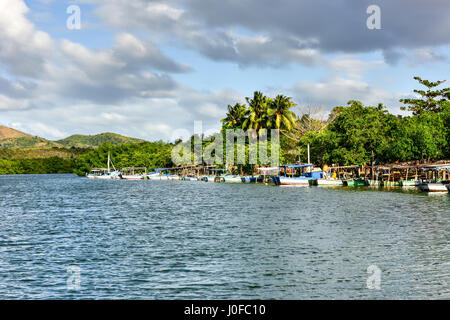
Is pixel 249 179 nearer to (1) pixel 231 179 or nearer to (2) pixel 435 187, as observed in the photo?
(1) pixel 231 179

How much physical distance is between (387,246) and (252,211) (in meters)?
21.8

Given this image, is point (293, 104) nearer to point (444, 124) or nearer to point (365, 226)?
point (444, 124)

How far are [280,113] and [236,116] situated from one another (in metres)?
17.3

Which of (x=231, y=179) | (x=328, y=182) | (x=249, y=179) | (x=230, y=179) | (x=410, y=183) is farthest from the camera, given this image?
(x=230, y=179)

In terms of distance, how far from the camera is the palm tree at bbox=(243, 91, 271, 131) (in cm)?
12556

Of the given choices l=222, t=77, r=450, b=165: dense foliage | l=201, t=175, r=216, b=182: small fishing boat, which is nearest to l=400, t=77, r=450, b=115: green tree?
l=222, t=77, r=450, b=165: dense foliage

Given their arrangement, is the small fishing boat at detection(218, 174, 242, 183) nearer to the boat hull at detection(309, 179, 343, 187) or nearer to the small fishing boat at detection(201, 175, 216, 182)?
the small fishing boat at detection(201, 175, 216, 182)

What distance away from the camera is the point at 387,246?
2620 cm

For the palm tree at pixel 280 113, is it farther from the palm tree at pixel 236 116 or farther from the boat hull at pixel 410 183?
the boat hull at pixel 410 183

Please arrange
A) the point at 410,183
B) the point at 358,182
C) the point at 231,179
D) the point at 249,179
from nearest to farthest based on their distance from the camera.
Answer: the point at 410,183 < the point at 358,182 < the point at 249,179 < the point at 231,179

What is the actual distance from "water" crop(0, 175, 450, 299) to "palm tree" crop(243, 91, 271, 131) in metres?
83.2

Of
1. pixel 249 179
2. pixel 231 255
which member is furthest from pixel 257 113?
pixel 231 255

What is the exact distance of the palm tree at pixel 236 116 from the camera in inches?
5389

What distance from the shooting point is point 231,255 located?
2459 centimetres
